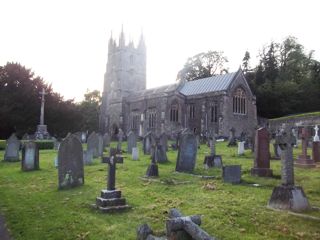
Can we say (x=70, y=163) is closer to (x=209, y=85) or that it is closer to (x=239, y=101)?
(x=239, y=101)

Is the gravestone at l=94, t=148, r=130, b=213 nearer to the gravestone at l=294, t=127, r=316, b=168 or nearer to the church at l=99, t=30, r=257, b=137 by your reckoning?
the gravestone at l=294, t=127, r=316, b=168

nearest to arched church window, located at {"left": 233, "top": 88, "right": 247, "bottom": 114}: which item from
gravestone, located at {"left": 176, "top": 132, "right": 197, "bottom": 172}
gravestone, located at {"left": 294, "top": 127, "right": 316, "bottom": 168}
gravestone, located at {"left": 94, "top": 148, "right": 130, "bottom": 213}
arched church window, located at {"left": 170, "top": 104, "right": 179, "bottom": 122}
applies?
arched church window, located at {"left": 170, "top": 104, "right": 179, "bottom": 122}

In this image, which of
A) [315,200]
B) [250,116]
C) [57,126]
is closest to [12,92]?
[57,126]

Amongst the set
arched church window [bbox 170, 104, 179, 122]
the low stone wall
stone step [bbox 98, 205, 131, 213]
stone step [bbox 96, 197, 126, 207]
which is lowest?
stone step [bbox 98, 205, 131, 213]

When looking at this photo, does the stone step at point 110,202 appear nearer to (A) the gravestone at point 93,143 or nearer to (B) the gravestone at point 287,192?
(B) the gravestone at point 287,192

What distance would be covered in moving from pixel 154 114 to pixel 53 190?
37733 millimetres

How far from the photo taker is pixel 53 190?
9219 millimetres

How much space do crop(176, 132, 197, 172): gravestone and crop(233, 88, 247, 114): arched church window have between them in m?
30.4

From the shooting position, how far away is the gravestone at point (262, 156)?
10969 millimetres

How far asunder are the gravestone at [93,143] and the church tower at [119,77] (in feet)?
117

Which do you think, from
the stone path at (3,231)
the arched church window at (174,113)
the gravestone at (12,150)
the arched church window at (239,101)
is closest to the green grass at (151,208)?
the stone path at (3,231)

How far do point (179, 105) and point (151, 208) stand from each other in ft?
125

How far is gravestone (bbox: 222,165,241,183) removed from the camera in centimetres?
987

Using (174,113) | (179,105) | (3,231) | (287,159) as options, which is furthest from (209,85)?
(3,231)
